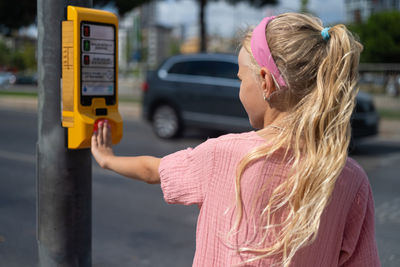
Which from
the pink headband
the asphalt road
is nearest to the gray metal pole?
the pink headband

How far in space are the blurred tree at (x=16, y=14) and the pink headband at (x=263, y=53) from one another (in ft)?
90.0

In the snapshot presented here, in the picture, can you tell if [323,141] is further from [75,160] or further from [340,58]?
[75,160]

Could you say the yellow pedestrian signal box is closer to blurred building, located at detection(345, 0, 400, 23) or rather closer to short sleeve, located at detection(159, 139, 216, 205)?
short sleeve, located at detection(159, 139, 216, 205)

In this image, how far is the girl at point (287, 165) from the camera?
131cm

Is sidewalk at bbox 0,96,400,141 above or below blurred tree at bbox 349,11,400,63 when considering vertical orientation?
below

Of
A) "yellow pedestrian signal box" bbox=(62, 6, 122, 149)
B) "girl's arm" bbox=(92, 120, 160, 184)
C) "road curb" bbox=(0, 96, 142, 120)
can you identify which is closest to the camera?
"girl's arm" bbox=(92, 120, 160, 184)

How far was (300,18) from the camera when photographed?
54.4 inches

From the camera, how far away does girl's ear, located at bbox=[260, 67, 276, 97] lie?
134 cm

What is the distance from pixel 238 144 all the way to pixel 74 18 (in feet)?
2.93

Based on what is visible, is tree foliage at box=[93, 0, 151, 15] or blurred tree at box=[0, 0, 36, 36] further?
tree foliage at box=[93, 0, 151, 15]

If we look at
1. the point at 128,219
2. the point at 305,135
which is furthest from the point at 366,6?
the point at 305,135

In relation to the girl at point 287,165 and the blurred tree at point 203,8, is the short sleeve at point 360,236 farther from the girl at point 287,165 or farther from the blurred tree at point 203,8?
the blurred tree at point 203,8

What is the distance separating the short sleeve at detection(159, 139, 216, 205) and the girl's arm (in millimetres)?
68

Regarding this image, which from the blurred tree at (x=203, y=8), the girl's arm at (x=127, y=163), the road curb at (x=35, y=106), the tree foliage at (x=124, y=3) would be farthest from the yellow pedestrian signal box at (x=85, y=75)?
the tree foliage at (x=124, y=3)
